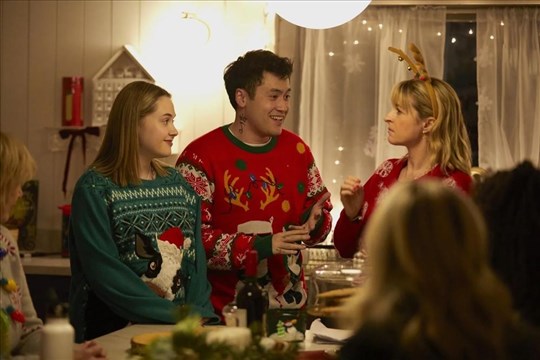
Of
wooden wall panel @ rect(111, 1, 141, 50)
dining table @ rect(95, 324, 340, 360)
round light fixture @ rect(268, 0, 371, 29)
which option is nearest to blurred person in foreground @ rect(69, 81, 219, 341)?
dining table @ rect(95, 324, 340, 360)

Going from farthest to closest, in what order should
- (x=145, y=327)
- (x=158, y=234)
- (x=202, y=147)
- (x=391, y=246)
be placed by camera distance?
(x=202, y=147) < (x=158, y=234) < (x=145, y=327) < (x=391, y=246)

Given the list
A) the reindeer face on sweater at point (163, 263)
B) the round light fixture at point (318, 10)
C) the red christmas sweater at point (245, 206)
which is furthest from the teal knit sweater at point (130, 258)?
the round light fixture at point (318, 10)

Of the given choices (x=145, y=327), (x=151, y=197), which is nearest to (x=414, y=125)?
(x=151, y=197)

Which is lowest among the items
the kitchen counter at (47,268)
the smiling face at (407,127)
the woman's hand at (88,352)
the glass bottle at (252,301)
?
the kitchen counter at (47,268)

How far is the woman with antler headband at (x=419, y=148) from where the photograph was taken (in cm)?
342

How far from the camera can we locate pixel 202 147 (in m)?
3.47

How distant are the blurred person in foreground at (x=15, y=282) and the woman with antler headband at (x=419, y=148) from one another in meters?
1.28

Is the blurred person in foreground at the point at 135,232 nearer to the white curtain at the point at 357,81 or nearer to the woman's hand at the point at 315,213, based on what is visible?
the woman's hand at the point at 315,213

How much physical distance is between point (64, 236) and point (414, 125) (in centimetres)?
219

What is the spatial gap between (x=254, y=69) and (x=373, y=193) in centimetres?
61

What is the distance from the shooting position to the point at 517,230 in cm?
191

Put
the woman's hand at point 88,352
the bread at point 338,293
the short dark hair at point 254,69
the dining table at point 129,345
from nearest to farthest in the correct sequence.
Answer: the woman's hand at point 88,352 → the dining table at point 129,345 → the bread at point 338,293 → the short dark hair at point 254,69

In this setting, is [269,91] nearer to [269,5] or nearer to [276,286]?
[276,286]

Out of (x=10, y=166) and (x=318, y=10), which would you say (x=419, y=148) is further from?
(x=10, y=166)
